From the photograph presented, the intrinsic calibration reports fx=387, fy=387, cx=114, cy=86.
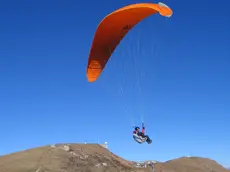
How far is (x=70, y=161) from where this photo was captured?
13125cm

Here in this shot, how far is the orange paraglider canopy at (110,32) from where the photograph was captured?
30.9 m

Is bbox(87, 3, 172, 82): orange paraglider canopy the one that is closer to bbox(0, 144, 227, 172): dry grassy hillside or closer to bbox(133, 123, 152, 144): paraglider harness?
bbox(133, 123, 152, 144): paraglider harness

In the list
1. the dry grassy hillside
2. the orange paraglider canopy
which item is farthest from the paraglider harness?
the dry grassy hillside

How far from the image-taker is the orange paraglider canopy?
30.9 m

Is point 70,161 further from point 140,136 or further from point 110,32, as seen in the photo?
point 140,136

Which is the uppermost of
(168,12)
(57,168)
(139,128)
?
(57,168)

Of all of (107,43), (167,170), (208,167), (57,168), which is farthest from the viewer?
(208,167)

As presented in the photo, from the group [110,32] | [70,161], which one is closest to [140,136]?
[110,32]

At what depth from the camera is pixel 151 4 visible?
28578 mm

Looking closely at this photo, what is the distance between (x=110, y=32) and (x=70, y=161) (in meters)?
103

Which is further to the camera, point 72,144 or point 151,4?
point 72,144

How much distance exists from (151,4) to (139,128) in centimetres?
953

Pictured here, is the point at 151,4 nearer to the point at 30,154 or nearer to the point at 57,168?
the point at 57,168

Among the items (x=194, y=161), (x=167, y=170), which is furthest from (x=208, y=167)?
(x=167, y=170)
